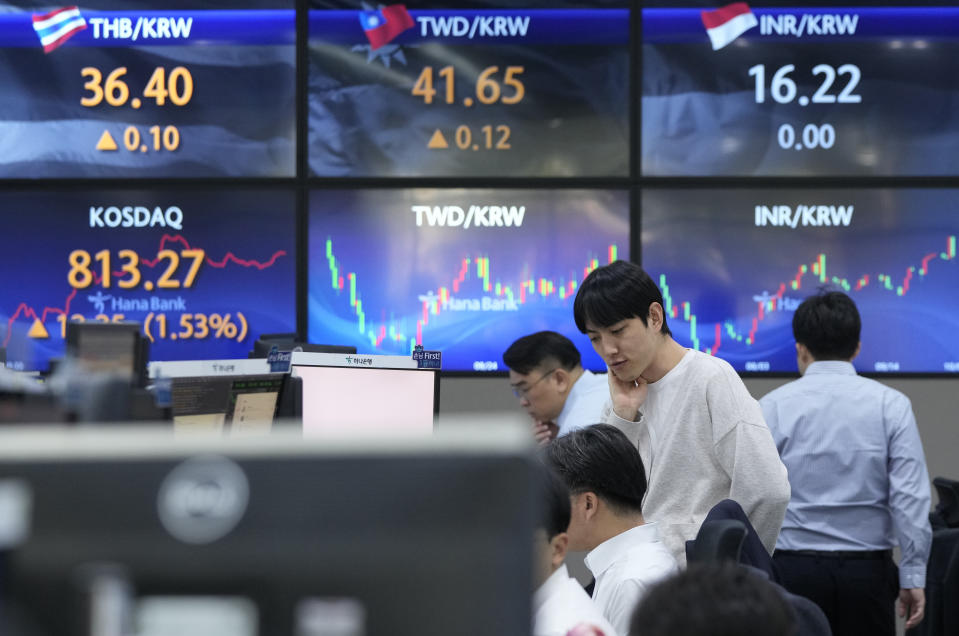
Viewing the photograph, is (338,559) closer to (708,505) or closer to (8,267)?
(708,505)

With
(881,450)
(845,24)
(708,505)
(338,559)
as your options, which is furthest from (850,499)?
(338,559)

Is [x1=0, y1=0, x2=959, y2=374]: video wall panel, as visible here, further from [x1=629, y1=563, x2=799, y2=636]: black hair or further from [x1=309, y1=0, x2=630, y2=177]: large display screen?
[x1=629, y1=563, x2=799, y2=636]: black hair

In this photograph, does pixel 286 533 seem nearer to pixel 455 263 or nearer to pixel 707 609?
pixel 707 609

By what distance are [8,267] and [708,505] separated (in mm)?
2803

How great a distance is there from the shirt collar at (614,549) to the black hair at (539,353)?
158cm

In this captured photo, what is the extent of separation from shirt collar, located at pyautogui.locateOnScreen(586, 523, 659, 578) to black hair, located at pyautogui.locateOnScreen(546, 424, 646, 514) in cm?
7

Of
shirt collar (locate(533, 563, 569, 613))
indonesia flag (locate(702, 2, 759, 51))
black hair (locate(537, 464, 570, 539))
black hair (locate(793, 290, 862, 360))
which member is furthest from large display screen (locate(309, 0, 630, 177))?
shirt collar (locate(533, 563, 569, 613))

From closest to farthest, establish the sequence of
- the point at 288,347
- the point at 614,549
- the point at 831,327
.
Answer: the point at 614,549 < the point at 288,347 < the point at 831,327

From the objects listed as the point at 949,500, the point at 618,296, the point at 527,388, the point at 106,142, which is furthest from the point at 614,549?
the point at 106,142

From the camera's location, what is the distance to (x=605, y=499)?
206 cm

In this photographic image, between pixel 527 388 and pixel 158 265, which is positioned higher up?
pixel 158 265

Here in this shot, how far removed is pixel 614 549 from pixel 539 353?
1.61m

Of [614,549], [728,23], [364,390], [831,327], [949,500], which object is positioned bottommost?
[949,500]

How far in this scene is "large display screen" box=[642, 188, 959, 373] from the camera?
3.96 metres
